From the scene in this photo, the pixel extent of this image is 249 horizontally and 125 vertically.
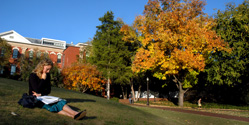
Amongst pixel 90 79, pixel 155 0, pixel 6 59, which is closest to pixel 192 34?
pixel 155 0

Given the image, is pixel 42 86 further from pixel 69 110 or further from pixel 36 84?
pixel 69 110

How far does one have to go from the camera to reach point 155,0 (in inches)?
915

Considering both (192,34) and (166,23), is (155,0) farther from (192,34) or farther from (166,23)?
(192,34)

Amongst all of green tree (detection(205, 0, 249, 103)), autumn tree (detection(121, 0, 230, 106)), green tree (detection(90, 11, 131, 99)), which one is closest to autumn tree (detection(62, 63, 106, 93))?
green tree (detection(90, 11, 131, 99))

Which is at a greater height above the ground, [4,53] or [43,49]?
[43,49]

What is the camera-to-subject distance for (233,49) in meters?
22.5

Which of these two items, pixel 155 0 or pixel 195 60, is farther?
pixel 155 0

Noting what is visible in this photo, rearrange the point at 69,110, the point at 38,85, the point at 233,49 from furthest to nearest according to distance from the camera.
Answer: the point at 233,49 < the point at 38,85 < the point at 69,110

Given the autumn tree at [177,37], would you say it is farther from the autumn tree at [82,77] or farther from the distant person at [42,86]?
the distant person at [42,86]

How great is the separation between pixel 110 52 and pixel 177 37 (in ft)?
48.3

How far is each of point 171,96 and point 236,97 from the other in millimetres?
13293

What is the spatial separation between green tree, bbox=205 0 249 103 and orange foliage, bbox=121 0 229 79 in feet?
7.16

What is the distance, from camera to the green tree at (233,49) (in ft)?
73.1

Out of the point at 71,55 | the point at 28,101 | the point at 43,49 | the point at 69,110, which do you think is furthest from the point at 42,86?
the point at 43,49
